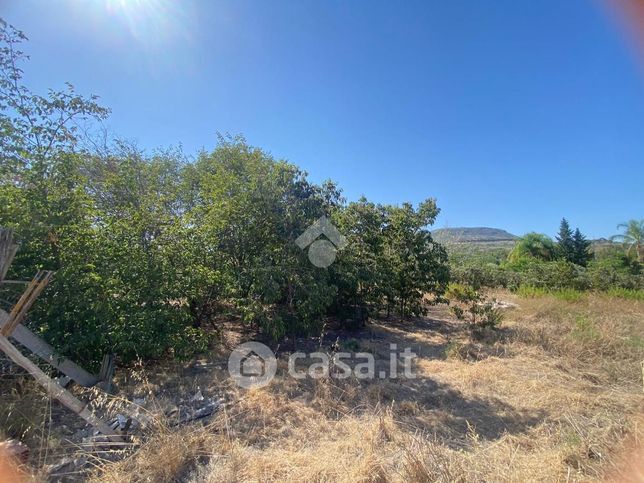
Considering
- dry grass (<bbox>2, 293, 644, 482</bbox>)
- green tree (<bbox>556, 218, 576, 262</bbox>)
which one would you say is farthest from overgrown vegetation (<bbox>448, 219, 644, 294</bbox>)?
dry grass (<bbox>2, 293, 644, 482</bbox>)

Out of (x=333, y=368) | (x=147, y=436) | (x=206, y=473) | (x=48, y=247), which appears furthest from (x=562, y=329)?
(x=48, y=247)

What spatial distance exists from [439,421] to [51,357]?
3.77m

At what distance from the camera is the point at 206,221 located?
4363 mm

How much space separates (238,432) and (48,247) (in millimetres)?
2713

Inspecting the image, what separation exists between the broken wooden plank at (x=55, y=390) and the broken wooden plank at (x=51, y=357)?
59 cm

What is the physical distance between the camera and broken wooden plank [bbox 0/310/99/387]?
2799 millimetres

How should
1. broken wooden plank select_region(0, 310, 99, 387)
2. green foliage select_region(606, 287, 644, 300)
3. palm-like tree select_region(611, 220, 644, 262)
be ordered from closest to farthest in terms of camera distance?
broken wooden plank select_region(0, 310, 99, 387) < green foliage select_region(606, 287, 644, 300) < palm-like tree select_region(611, 220, 644, 262)

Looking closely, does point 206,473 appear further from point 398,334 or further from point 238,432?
point 398,334

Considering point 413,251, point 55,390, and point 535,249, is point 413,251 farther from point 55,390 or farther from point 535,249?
point 535,249

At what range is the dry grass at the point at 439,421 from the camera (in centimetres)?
203

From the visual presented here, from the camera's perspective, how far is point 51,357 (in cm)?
295

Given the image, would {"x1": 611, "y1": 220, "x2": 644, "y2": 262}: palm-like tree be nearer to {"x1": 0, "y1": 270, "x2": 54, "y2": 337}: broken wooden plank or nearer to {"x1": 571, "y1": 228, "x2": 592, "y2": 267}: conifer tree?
{"x1": 571, "y1": 228, "x2": 592, "y2": 267}: conifer tree

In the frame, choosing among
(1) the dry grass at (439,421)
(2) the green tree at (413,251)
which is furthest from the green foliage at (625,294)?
(2) the green tree at (413,251)

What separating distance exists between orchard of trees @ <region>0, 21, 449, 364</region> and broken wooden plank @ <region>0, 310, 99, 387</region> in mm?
111
